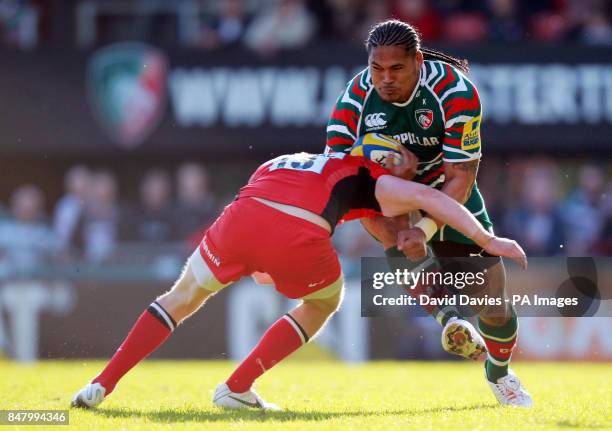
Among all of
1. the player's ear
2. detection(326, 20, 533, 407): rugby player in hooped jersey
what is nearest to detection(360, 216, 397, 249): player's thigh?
detection(326, 20, 533, 407): rugby player in hooped jersey

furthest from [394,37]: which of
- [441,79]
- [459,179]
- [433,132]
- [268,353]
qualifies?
[268,353]

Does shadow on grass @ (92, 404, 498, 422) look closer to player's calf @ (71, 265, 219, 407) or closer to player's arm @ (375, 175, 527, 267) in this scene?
player's calf @ (71, 265, 219, 407)

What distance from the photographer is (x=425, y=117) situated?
6.94 meters

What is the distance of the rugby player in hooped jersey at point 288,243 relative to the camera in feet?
20.4

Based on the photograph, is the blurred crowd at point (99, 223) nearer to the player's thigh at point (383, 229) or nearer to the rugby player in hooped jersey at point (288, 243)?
the player's thigh at point (383, 229)

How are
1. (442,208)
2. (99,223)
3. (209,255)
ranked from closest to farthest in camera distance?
(442,208)
(209,255)
(99,223)

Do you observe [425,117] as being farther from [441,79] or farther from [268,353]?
[268,353]

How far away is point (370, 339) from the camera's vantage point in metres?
13.0

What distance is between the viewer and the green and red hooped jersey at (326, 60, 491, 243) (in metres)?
6.83

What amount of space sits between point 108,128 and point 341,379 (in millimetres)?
6805

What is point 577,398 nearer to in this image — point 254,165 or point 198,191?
point 198,191

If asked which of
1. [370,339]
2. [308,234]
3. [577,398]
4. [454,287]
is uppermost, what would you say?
[308,234]

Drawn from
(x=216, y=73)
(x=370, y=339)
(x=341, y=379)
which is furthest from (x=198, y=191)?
(x=341, y=379)

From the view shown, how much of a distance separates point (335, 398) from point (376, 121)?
6.32 ft
